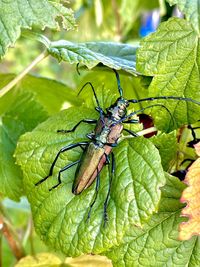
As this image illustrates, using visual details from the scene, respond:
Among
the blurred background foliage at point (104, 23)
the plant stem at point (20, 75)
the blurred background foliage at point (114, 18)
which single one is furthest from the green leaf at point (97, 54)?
the blurred background foliage at point (114, 18)

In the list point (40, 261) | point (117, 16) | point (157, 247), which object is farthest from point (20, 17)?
point (117, 16)

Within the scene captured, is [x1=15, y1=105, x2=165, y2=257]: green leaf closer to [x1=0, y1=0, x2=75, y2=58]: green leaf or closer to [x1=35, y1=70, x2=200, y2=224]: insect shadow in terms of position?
[x1=35, y1=70, x2=200, y2=224]: insect shadow

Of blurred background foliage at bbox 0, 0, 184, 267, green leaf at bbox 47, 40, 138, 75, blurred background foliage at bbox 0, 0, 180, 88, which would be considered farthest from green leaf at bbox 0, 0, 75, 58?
blurred background foliage at bbox 0, 0, 180, 88

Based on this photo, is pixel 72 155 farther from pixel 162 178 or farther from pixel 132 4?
pixel 132 4

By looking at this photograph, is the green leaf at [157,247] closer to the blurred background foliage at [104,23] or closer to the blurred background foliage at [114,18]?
the blurred background foliage at [104,23]

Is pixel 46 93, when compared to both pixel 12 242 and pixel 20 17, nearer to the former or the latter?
pixel 12 242
